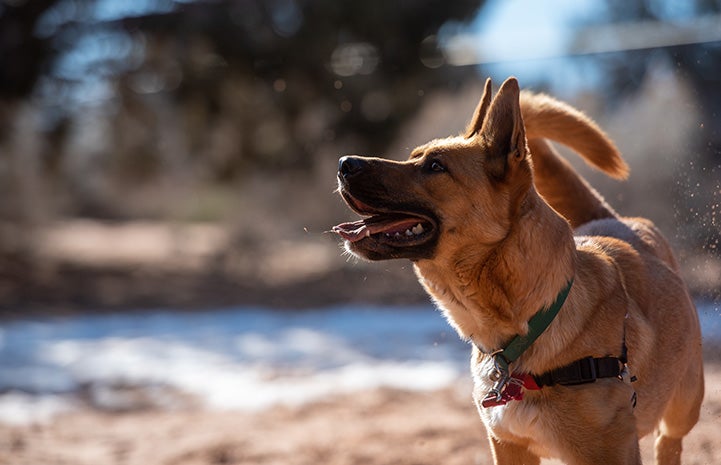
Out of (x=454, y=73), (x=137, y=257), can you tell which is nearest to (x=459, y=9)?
(x=454, y=73)

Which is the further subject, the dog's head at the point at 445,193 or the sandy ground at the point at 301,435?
the sandy ground at the point at 301,435

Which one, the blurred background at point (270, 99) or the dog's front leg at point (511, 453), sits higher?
the blurred background at point (270, 99)

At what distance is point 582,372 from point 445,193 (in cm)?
81

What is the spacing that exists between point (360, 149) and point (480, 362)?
937 centimetres

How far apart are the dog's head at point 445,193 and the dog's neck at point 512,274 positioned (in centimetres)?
5

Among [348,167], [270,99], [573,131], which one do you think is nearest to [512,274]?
[348,167]

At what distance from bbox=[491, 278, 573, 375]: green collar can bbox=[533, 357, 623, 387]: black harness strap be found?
0.35 ft

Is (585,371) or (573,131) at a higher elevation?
(573,131)

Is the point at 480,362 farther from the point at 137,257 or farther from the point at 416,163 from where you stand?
the point at 137,257

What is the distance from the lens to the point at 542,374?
2.92 m

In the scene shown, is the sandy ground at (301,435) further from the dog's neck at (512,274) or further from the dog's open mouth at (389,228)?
the dog's open mouth at (389,228)

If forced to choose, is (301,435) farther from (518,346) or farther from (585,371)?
(585,371)

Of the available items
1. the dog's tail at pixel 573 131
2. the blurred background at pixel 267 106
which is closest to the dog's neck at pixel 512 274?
the dog's tail at pixel 573 131

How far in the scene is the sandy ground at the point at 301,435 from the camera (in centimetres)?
478
